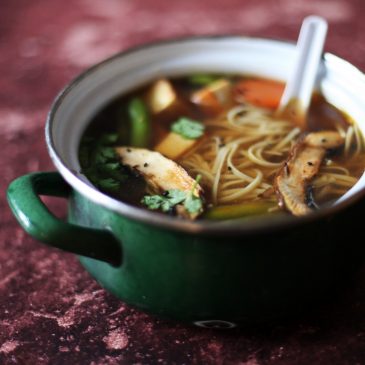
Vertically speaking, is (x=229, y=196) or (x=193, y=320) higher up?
(x=229, y=196)

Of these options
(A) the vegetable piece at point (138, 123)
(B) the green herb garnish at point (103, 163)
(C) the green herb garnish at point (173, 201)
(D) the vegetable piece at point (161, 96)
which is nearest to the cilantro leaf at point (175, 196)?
(C) the green herb garnish at point (173, 201)

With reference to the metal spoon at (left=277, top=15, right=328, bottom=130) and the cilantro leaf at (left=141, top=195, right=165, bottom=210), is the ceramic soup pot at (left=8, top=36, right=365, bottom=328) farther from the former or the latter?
the metal spoon at (left=277, top=15, right=328, bottom=130)

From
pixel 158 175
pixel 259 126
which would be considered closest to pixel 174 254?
pixel 158 175

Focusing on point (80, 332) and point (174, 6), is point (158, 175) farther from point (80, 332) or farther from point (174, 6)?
point (174, 6)

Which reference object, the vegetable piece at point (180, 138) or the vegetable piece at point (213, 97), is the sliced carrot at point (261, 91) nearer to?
the vegetable piece at point (213, 97)

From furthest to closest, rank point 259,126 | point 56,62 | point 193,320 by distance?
point 56,62 < point 259,126 < point 193,320

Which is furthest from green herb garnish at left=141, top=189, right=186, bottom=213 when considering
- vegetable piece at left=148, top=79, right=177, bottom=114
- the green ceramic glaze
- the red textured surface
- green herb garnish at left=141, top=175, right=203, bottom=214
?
vegetable piece at left=148, top=79, right=177, bottom=114

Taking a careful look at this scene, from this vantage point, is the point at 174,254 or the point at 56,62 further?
the point at 56,62
